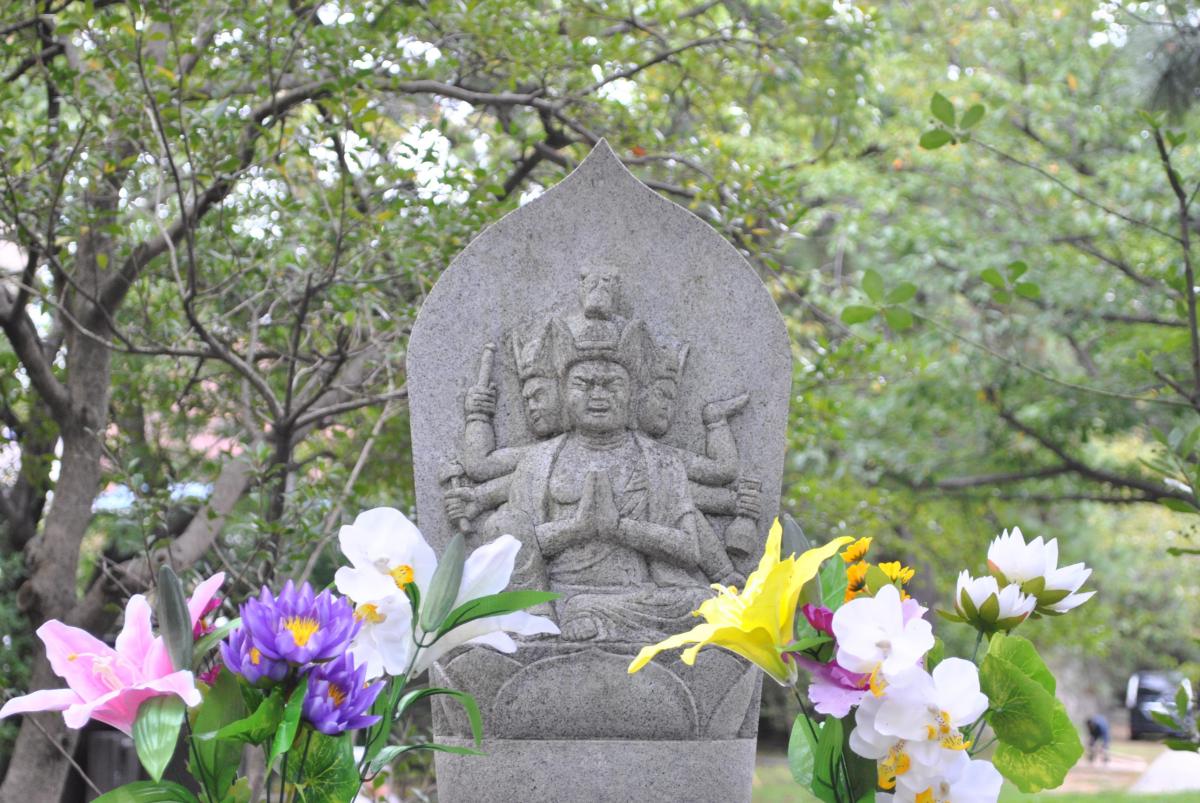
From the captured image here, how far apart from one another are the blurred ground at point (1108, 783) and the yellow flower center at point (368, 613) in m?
7.55

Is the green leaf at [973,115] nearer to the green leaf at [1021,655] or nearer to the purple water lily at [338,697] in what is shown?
the green leaf at [1021,655]

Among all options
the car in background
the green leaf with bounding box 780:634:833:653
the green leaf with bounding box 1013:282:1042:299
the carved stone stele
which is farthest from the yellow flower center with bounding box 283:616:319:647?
the car in background

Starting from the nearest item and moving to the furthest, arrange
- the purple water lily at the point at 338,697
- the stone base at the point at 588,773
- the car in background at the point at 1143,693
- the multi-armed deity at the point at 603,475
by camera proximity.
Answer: the purple water lily at the point at 338,697, the stone base at the point at 588,773, the multi-armed deity at the point at 603,475, the car in background at the point at 1143,693

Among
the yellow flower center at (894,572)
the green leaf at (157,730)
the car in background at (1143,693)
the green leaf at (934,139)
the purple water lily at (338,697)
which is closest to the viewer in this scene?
the green leaf at (157,730)

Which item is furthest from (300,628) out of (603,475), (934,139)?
(934,139)

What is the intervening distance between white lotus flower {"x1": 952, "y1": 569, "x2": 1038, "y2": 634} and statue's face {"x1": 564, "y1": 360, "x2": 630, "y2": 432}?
1.87 m

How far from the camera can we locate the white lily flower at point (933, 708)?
1568 millimetres

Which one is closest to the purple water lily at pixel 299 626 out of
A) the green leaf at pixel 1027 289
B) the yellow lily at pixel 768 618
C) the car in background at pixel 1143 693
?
the yellow lily at pixel 768 618

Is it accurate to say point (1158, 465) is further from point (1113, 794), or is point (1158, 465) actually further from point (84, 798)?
point (1113, 794)

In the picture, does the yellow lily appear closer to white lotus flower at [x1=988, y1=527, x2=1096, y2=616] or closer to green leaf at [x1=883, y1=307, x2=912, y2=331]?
white lotus flower at [x1=988, y1=527, x2=1096, y2=616]

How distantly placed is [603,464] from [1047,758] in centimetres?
195

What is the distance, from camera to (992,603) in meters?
1.73

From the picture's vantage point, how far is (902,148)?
11484 millimetres

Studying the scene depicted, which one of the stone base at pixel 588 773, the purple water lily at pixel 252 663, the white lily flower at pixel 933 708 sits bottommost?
the stone base at pixel 588 773
